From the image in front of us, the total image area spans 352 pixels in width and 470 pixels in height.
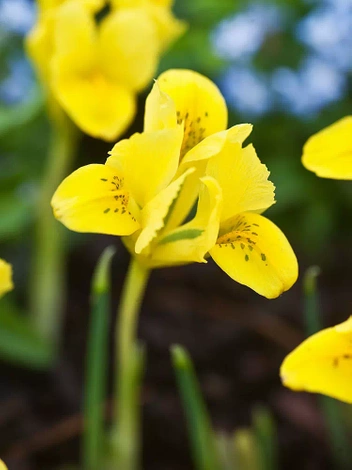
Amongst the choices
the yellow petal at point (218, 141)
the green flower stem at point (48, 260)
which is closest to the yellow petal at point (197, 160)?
the yellow petal at point (218, 141)

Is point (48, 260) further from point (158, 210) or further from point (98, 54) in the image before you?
point (158, 210)

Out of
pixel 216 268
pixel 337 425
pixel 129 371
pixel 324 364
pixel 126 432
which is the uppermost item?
pixel 324 364

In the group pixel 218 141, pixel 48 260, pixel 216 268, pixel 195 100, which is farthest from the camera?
pixel 216 268

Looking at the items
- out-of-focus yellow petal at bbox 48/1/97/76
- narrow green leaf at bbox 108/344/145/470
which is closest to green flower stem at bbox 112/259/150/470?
narrow green leaf at bbox 108/344/145/470

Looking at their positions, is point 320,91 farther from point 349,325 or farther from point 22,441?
point 349,325

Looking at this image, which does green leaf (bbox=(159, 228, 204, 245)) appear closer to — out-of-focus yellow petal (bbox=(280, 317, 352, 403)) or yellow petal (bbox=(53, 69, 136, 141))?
out-of-focus yellow petal (bbox=(280, 317, 352, 403))

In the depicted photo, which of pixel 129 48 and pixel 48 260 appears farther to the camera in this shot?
pixel 48 260

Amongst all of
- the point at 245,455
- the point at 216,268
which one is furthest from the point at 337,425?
the point at 216,268
